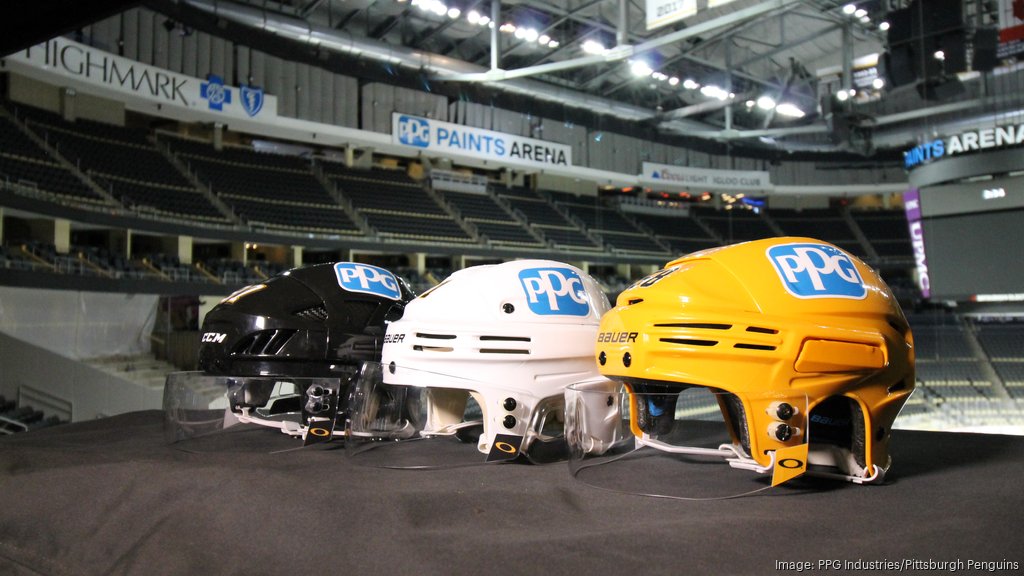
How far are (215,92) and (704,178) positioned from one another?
429 inches

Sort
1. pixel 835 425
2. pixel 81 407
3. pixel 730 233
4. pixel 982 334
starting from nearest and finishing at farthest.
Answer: pixel 835 425, pixel 982 334, pixel 81 407, pixel 730 233

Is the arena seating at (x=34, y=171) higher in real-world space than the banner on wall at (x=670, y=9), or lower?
lower

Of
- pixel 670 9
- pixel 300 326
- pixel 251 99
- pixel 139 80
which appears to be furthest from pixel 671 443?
pixel 251 99

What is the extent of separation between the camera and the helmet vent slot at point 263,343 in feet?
10.3

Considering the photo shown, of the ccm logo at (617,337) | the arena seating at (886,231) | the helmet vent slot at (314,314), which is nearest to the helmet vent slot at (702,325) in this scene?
the ccm logo at (617,337)

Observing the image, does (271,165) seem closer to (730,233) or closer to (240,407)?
(730,233)

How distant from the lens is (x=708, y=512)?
1.65 m

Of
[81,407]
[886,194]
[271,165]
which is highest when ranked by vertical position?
[271,165]

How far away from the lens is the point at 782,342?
197 centimetres

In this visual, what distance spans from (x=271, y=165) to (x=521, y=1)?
7.56m

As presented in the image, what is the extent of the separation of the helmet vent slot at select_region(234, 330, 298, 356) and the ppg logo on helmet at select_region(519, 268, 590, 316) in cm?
112

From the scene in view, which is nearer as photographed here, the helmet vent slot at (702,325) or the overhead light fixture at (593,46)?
the helmet vent slot at (702,325)

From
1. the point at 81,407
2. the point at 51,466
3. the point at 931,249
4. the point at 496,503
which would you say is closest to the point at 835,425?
the point at 496,503

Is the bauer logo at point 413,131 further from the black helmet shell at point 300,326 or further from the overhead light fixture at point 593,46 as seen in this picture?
the black helmet shell at point 300,326
